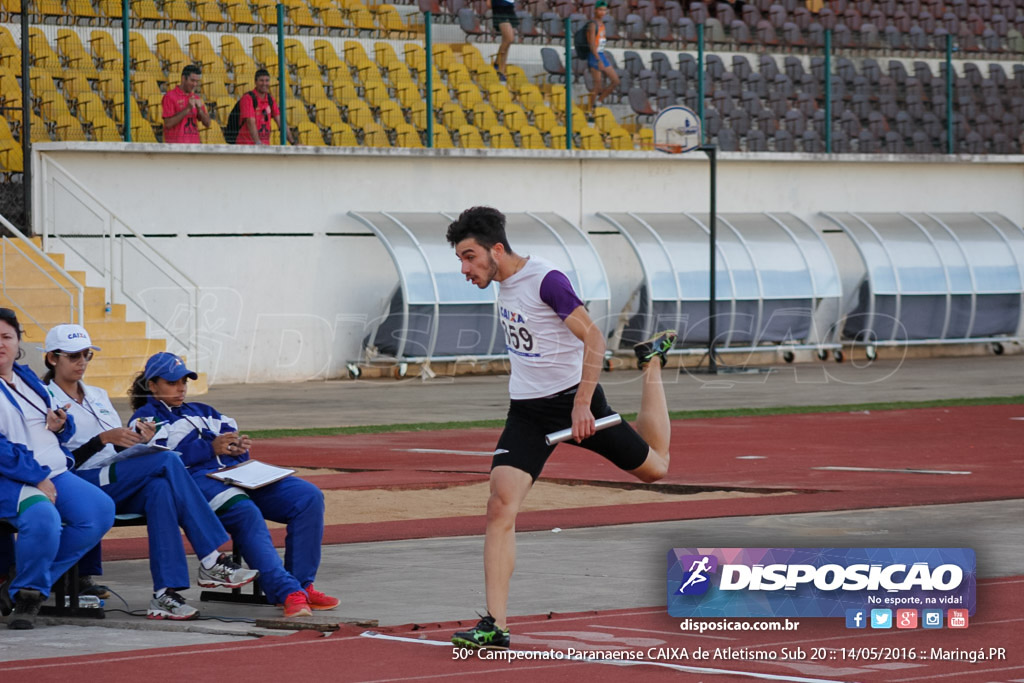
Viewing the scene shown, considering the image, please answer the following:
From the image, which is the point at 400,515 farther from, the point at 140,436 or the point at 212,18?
the point at 212,18

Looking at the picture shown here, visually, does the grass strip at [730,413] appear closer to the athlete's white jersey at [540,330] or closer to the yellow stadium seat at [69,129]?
the yellow stadium seat at [69,129]

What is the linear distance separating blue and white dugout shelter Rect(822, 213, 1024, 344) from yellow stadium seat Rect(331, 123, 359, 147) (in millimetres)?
11386

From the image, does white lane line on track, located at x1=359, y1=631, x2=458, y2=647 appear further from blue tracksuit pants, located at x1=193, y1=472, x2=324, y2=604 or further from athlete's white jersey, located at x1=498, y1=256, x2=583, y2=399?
athlete's white jersey, located at x1=498, y1=256, x2=583, y2=399

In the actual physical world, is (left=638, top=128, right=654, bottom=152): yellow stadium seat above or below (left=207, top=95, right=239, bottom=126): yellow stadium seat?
below

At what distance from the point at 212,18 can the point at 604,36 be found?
9059 millimetres

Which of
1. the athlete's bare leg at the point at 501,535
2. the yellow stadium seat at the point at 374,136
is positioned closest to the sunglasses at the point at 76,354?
the athlete's bare leg at the point at 501,535

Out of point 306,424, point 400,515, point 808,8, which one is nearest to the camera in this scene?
point 400,515

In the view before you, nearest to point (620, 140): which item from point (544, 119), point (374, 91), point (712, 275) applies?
point (544, 119)

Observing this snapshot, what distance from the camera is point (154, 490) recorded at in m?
8.96

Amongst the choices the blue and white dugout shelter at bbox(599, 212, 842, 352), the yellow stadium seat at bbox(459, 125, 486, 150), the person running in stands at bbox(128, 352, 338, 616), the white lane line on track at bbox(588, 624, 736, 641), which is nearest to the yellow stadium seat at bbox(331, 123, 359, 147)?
the yellow stadium seat at bbox(459, 125, 486, 150)

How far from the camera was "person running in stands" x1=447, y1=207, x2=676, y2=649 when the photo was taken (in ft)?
26.4

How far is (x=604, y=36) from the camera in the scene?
37219 millimetres

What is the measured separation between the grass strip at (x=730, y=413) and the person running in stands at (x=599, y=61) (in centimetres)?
1379

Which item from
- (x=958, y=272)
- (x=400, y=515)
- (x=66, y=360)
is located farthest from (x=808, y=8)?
(x=66, y=360)
